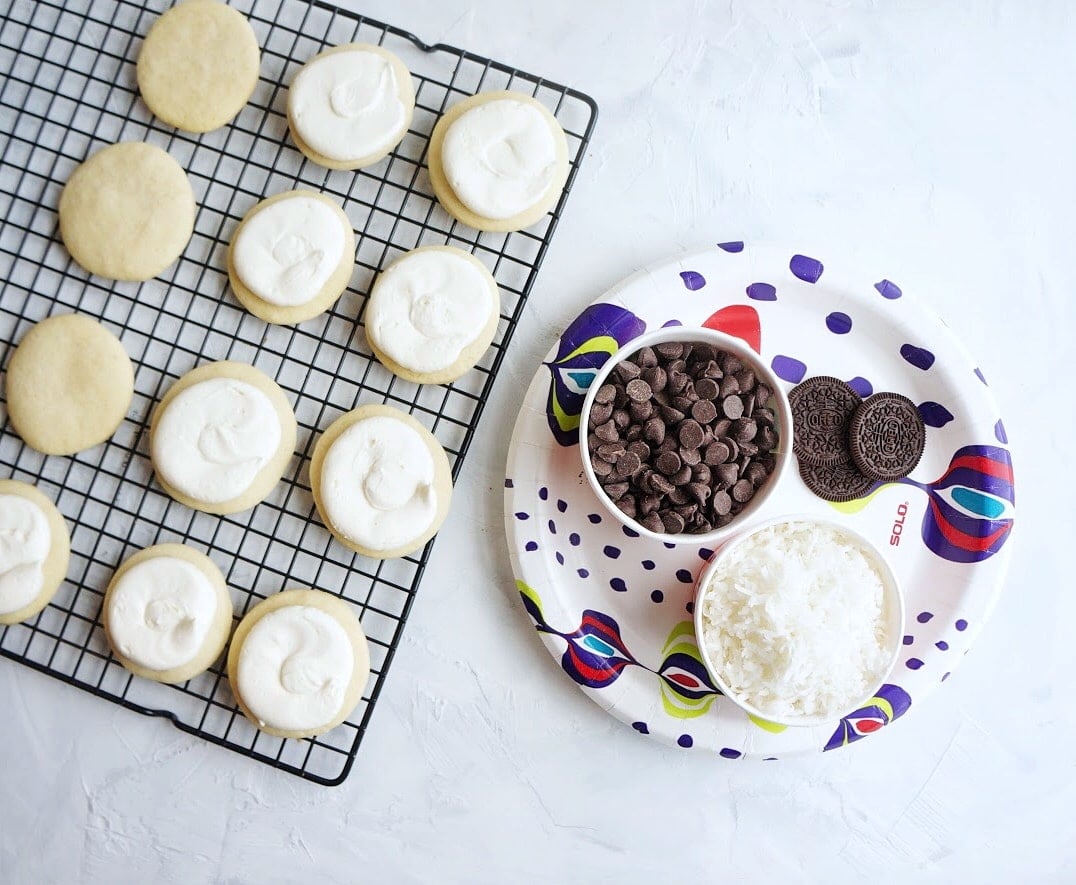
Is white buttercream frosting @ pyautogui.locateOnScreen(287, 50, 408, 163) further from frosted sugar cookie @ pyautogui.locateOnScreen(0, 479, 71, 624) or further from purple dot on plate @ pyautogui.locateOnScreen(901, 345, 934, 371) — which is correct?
purple dot on plate @ pyautogui.locateOnScreen(901, 345, 934, 371)

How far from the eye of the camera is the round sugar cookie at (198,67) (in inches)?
59.1

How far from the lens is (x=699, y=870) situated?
63.9 inches

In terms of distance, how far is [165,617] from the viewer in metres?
1.44

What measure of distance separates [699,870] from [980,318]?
3.74 feet

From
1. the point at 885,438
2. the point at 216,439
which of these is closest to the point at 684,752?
the point at 885,438

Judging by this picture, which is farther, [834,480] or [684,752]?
[684,752]

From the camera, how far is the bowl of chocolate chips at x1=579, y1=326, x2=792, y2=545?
1375 mm

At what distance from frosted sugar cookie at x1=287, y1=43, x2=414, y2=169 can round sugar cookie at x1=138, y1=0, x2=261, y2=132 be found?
11 cm

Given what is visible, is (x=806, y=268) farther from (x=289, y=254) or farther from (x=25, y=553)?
(x=25, y=553)

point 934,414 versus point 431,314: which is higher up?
point 934,414

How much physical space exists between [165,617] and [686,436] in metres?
0.89

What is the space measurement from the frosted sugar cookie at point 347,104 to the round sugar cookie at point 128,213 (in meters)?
0.25

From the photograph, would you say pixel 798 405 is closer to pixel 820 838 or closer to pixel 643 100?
pixel 643 100

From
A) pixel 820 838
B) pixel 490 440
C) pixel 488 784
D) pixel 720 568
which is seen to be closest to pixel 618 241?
pixel 490 440
